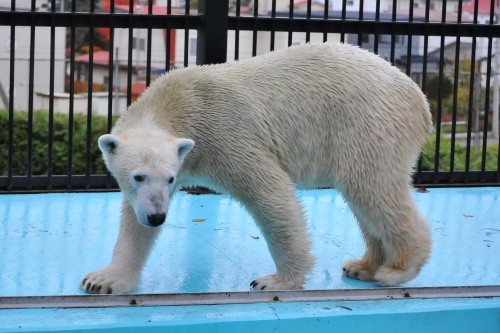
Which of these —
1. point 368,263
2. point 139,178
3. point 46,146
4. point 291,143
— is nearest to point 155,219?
point 139,178

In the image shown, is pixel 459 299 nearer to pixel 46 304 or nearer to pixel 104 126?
pixel 46 304

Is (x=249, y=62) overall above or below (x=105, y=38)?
above

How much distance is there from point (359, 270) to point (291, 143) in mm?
601

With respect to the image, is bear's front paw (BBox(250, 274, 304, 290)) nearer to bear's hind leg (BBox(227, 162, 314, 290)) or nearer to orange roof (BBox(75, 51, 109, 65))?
bear's hind leg (BBox(227, 162, 314, 290))

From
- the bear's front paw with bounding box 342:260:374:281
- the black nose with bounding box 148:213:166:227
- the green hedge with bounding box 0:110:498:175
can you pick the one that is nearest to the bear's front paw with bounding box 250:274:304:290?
the bear's front paw with bounding box 342:260:374:281

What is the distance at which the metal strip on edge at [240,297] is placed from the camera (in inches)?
122

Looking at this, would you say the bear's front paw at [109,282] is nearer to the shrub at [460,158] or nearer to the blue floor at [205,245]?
the blue floor at [205,245]

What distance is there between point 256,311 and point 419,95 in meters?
1.14

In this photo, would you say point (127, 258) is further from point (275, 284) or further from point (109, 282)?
point (275, 284)

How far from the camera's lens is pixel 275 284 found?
3.43 meters

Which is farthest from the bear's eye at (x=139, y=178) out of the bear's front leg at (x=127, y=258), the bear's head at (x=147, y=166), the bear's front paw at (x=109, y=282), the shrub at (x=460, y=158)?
the shrub at (x=460, y=158)

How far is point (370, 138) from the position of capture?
3490 millimetres

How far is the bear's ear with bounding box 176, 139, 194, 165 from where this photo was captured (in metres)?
3.16

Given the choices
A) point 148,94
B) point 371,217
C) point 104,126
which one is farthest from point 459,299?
point 104,126
